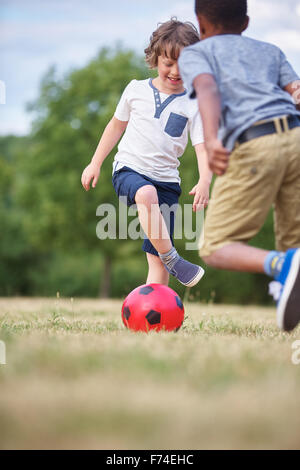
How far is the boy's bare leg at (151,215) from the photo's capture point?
3654mm

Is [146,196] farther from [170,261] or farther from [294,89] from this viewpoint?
[294,89]

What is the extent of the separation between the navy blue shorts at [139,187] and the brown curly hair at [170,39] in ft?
2.85

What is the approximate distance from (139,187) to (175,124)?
2.05ft

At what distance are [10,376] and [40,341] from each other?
2.34 feet

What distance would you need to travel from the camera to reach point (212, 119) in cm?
279

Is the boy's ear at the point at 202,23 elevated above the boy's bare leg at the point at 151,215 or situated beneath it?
elevated above

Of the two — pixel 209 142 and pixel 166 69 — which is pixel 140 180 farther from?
pixel 209 142

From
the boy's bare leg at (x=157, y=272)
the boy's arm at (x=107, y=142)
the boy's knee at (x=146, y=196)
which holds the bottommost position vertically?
the boy's bare leg at (x=157, y=272)

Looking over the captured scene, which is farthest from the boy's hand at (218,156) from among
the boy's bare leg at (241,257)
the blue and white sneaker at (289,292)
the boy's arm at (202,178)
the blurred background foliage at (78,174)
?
the blurred background foliage at (78,174)

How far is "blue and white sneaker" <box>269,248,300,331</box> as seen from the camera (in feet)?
8.91

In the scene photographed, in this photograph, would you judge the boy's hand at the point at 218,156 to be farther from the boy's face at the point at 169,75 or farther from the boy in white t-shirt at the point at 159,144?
the boy's face at the point at 169,75

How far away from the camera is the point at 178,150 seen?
13.8ft

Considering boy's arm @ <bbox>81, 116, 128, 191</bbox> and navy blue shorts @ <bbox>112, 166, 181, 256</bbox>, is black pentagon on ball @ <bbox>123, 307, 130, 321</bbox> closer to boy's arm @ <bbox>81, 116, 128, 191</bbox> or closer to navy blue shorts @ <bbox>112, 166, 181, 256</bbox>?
navy blue shorts @ <bbox>112, 166, 181, 256</bbox>
